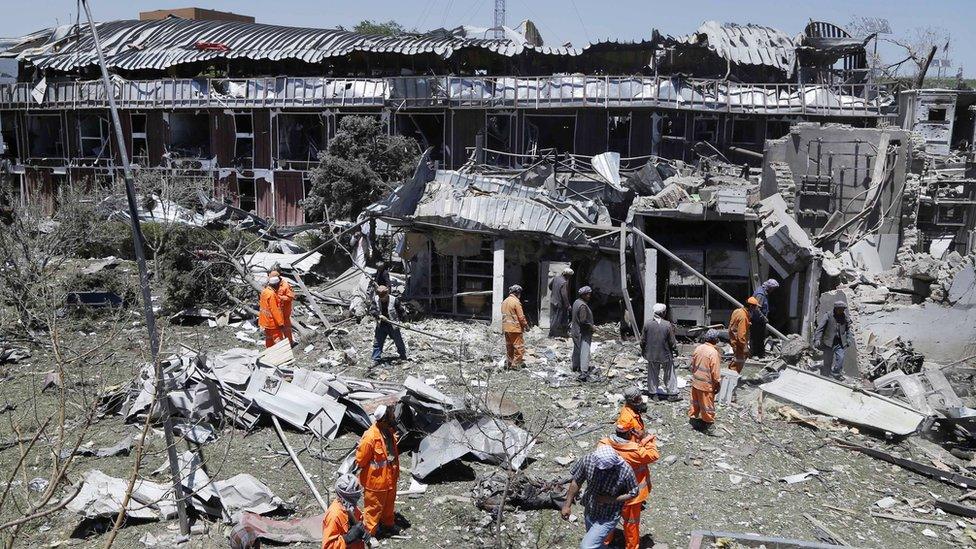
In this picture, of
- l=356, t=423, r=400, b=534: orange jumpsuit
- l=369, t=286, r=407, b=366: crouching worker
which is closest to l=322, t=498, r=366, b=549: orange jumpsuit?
l=356, t=423, r=400, b=534: orange jumpsuit

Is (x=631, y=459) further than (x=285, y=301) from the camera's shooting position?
No

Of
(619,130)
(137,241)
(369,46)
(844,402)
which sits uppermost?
(369,46)

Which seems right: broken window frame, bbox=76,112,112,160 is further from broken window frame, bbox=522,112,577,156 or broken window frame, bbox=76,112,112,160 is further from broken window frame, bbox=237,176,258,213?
broken window frame, bbox=522,112,577,156

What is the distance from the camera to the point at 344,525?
5824 mm

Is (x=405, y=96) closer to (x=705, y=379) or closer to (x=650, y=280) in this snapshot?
(x=650, y=280)

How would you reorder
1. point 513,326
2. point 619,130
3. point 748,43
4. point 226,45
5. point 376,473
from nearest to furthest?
point 376,473 < point 513,326 < point 619,130 < point 748,43 < point 226,45

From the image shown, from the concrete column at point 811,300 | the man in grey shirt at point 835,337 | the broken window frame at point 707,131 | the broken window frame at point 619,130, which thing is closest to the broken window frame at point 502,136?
the broken window frame at point 619,130

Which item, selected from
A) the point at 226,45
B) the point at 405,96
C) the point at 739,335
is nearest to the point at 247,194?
the point at 226,45

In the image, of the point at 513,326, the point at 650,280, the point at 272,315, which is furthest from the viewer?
the point at 650,280

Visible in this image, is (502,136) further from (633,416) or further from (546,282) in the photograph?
(633,416)

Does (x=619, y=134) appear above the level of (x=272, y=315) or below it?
above

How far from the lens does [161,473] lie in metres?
9.08

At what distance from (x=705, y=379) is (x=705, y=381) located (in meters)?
0.04

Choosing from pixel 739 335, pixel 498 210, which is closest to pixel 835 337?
pixel 739 335
